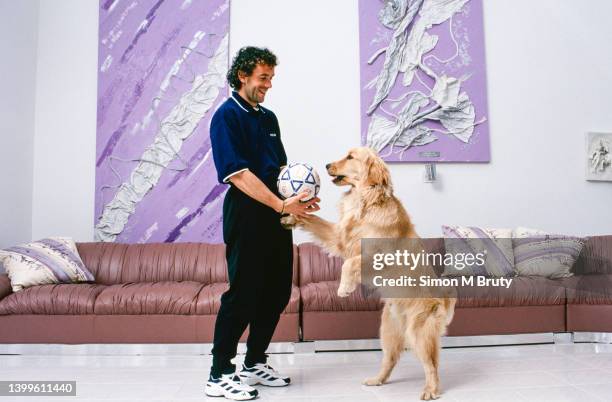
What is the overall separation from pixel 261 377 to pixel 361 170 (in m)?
1.15

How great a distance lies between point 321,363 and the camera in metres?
2.50

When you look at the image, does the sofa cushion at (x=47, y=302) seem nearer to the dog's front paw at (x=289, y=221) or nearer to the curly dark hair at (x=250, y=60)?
the dog's front paw at (x=289, y=221)

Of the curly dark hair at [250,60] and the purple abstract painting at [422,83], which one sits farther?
the purple abstract painting at [422,83]

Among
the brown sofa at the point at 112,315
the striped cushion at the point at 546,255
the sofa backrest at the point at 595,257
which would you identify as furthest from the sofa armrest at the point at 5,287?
the sofa backrest at the point at 595,257

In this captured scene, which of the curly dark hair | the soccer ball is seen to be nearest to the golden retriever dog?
the soccer ball

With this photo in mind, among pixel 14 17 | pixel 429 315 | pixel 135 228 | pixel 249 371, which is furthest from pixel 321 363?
pixel 14 17

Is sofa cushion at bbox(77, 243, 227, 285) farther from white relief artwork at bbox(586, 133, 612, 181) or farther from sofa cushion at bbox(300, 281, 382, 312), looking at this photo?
white relief artwork at bbox(586, 133, 612, 181)

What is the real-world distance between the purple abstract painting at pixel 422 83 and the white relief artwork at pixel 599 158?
0.97m

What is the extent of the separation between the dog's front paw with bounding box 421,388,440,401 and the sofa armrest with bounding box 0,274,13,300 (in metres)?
2.58

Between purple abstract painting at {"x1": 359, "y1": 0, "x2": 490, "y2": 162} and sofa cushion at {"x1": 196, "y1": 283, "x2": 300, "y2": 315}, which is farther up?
purple abstract painting at {"x1": 359, "y1": 0, "x2": 490, "y2": 162}

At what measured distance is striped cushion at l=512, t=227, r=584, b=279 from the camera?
3.03 meters

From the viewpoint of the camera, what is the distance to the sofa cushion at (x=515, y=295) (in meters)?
2.79

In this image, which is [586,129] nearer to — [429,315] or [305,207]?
[429,315]

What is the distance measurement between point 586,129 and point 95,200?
4.44 m
